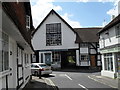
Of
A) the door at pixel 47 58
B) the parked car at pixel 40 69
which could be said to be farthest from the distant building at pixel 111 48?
the door at pixel 47 58

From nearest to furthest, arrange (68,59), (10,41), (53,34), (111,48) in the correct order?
(10,41) → (111,48) → (53,34) → (68,59)

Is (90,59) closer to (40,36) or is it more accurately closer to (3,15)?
(40,36)

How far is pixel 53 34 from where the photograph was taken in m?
36.7

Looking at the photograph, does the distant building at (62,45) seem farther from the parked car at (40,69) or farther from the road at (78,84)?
the road at (78,84)

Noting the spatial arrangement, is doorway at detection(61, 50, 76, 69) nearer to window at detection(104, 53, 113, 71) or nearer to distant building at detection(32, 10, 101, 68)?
distant building at detection(32, 10, 101, 68)

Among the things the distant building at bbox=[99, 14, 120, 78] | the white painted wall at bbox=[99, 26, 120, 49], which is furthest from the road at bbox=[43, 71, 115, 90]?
the white painted wall at bbox=[99, 26, 120, 49]

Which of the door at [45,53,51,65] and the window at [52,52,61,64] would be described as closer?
the window at [52,52,61,64]

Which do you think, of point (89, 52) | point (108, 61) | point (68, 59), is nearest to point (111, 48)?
point (108, 61)

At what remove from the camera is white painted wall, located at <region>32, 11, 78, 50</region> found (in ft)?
118

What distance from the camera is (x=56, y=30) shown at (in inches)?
1442

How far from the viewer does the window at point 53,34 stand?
36500 mm

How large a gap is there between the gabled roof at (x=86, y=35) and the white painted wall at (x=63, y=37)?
1286 millimetres

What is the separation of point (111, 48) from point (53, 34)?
1927 cm

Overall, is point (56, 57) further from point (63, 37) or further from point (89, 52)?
point (89, 52)
